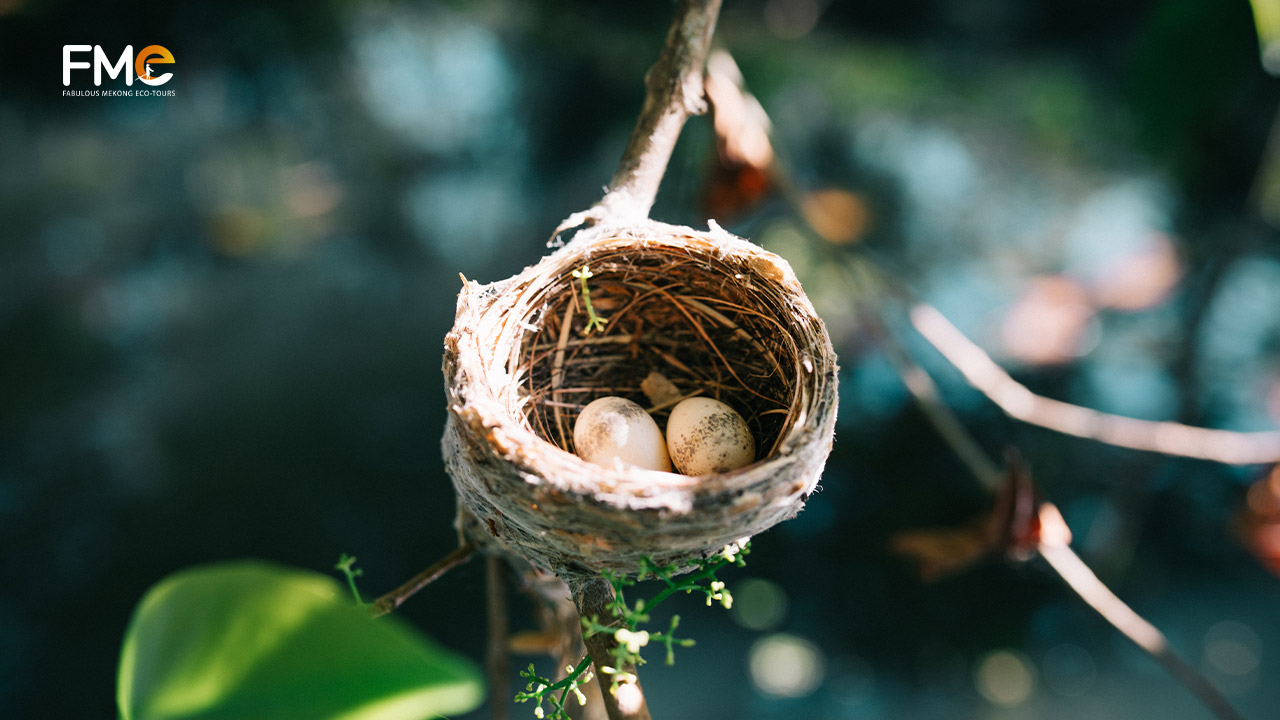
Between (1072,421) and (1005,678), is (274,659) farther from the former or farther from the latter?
(1005,678)

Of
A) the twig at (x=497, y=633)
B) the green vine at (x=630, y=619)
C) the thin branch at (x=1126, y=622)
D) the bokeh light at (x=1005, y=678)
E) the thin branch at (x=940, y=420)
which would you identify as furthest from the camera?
the bokeh light at (x=1005, y=678)

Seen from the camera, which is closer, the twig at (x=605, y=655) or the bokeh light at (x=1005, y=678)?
the twig at (x=605, y=655)

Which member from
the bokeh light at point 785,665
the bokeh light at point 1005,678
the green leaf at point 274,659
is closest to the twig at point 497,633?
the green leaf at point 274,659

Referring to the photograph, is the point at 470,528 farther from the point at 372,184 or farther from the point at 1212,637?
the point at 372,184

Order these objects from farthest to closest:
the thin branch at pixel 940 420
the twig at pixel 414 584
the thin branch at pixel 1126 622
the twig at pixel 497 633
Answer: the thin branch at pixel 940 420, the thin branch at pixel 1126 622, the twig at pixel 497 633, the twig at pixel 414 584

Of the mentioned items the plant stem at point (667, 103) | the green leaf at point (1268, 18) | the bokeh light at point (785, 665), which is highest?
the green leaf at point (1268, 18)

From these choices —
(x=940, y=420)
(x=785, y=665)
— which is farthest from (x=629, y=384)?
(x=785, y=665)

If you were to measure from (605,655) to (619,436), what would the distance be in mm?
248

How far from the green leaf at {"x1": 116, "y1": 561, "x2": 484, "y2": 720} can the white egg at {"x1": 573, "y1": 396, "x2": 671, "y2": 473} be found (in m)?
0.33

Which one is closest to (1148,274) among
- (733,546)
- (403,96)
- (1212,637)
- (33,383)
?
(1212,637)

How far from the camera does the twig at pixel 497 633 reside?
2.70ft

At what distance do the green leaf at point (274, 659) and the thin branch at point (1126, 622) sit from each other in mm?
828

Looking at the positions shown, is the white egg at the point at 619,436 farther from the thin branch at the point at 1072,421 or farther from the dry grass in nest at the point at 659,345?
the thin branch at the point at 1072,421

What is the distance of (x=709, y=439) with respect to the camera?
0.77 m
